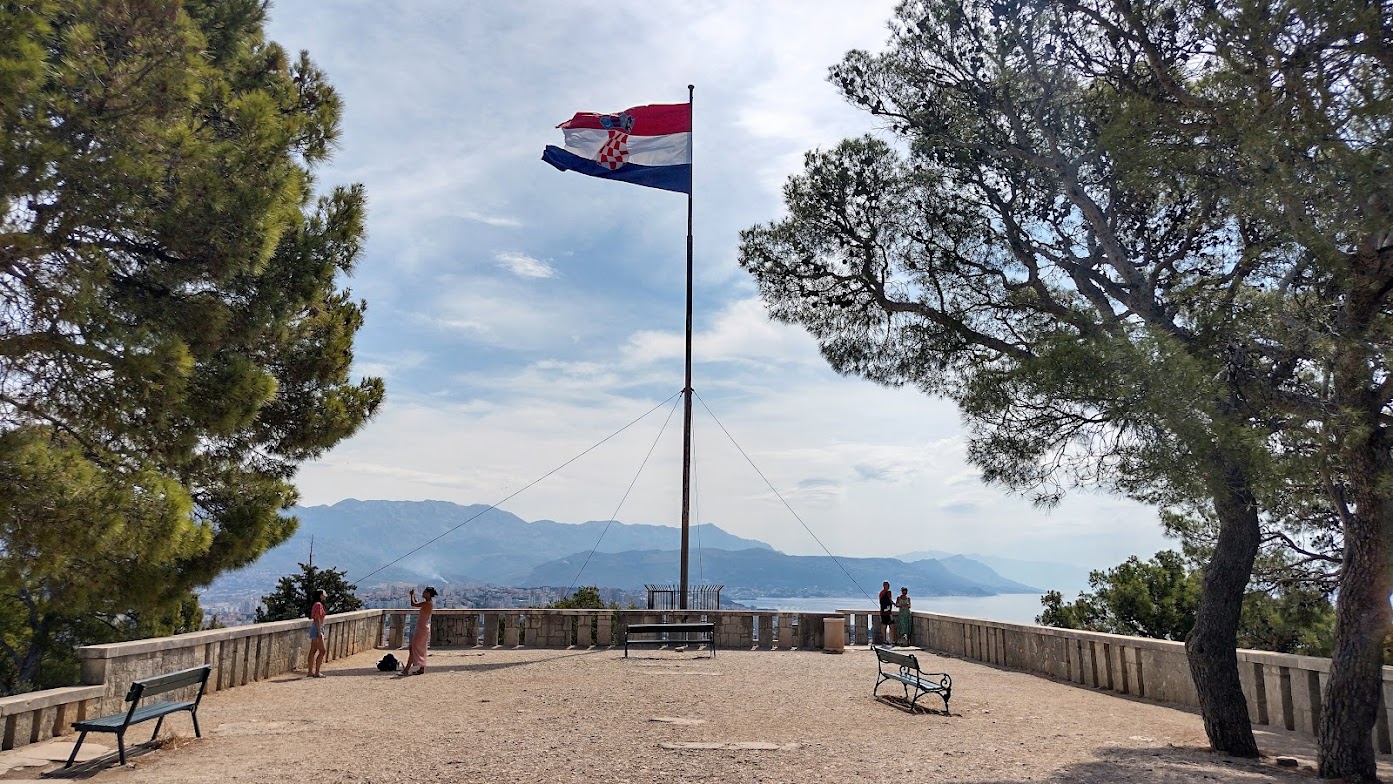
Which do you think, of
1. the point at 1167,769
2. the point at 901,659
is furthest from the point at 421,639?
the point at 1167,769

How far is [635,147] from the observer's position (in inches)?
732

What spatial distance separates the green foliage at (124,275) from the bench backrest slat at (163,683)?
0.98 metres

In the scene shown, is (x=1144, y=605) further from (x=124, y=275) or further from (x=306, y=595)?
(x=124, y=275)

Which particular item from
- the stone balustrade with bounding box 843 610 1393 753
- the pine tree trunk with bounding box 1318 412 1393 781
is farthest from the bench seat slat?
the stone balustrade with bounding box 843 610 1393 753

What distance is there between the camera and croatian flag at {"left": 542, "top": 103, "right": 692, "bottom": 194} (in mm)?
18234

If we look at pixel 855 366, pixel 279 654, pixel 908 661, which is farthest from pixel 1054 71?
pixel 279 654

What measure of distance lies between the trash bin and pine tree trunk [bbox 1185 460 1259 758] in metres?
9.08

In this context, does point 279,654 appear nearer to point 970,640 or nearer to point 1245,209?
point 970,640

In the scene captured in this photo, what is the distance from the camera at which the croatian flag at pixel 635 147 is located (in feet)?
59.8

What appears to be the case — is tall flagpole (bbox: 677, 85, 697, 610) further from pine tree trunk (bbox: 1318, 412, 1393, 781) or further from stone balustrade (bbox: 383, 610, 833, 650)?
pine tree trunk (bbox: 1318, 412, 1393, 781)

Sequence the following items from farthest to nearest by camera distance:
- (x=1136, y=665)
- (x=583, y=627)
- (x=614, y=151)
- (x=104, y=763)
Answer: (x=614, y=151) → (x=583, y=627) → (x=1136, y=665) → (x=104, y=763)

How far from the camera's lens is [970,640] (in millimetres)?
15828

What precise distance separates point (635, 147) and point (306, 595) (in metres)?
13.0

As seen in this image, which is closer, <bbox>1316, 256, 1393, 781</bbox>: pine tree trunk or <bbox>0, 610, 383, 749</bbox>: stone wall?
<bbox>1316, 256, 1393, 781</bbox>: pine tree trunk
